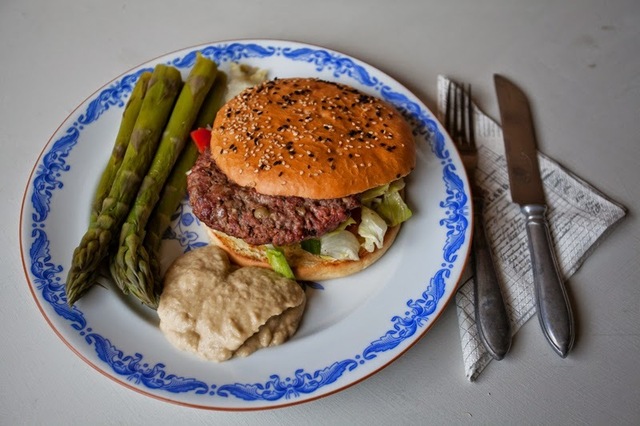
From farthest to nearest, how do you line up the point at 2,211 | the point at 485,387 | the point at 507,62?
the point at 507,62 → the point at 2,211 → the point at 485,387

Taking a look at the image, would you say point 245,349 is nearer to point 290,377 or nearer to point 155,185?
point 290,377

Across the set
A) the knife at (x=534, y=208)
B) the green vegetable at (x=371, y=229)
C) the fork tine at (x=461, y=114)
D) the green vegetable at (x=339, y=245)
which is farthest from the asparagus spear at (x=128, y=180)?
the knife at (x=534, y=208)

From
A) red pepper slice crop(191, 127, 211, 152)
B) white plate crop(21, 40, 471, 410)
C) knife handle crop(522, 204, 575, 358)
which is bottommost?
knife handle crop(522, 204, 575, 358)

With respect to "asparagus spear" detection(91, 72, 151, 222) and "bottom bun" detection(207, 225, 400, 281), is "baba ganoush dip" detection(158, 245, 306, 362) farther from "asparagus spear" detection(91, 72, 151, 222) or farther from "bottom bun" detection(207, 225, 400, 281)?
"asparagus spear" detection(91, 72, 151, 222)

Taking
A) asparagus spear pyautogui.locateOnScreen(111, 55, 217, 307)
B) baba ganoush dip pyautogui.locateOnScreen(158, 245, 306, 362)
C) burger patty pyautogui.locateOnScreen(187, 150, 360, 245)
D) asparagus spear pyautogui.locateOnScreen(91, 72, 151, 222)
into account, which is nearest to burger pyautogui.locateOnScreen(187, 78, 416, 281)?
burger patty pyautogui.locateOnScreen(187, 150, 360, 245)

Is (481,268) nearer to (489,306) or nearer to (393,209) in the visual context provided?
(489,306)

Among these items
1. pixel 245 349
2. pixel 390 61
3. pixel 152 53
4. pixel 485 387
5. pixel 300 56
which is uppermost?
pixel 152 53

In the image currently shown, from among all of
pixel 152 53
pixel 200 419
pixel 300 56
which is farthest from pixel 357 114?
pixel 152 53

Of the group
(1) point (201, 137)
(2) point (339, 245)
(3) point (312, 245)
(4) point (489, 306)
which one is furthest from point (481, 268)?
(1) point (201, 137)
